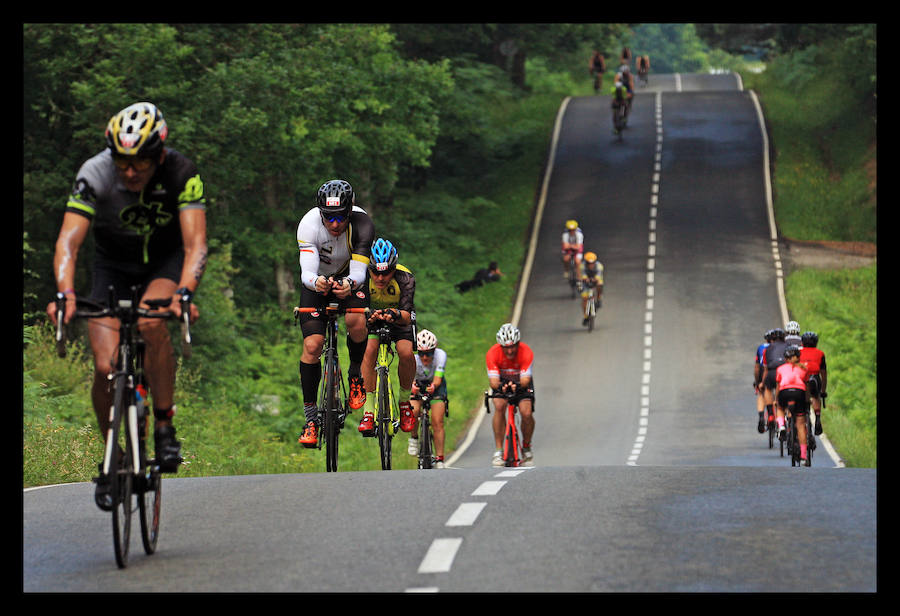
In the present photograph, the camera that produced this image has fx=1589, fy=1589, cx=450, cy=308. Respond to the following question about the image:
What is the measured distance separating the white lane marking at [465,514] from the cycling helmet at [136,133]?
111 inches

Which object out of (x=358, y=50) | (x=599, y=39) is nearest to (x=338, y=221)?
(x=358, y=50)

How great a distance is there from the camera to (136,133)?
810 centimetres

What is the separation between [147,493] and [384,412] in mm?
6756

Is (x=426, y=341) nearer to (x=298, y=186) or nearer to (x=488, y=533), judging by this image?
(x=488, y=533)

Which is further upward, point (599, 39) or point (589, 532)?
point (599, 39)

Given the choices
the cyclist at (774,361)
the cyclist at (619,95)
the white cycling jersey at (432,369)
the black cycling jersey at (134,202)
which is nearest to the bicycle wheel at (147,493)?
the black cycling jersey at (134,202)

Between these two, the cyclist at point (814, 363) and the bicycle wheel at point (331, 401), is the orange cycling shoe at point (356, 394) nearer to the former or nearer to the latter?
the bicycle wheel at point (331, 401)

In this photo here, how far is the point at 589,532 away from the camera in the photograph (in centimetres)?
888

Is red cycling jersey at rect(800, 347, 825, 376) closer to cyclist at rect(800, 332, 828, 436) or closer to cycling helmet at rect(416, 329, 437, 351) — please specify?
cyclist at rect(800, 332, 828, 436)

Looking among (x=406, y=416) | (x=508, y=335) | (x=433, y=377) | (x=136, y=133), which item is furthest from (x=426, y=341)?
(x=136, y=133)

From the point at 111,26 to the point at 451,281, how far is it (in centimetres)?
1477

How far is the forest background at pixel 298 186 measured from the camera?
83.2 feet

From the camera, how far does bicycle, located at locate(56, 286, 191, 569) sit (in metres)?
7.98

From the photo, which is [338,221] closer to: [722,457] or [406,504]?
[406,504]
